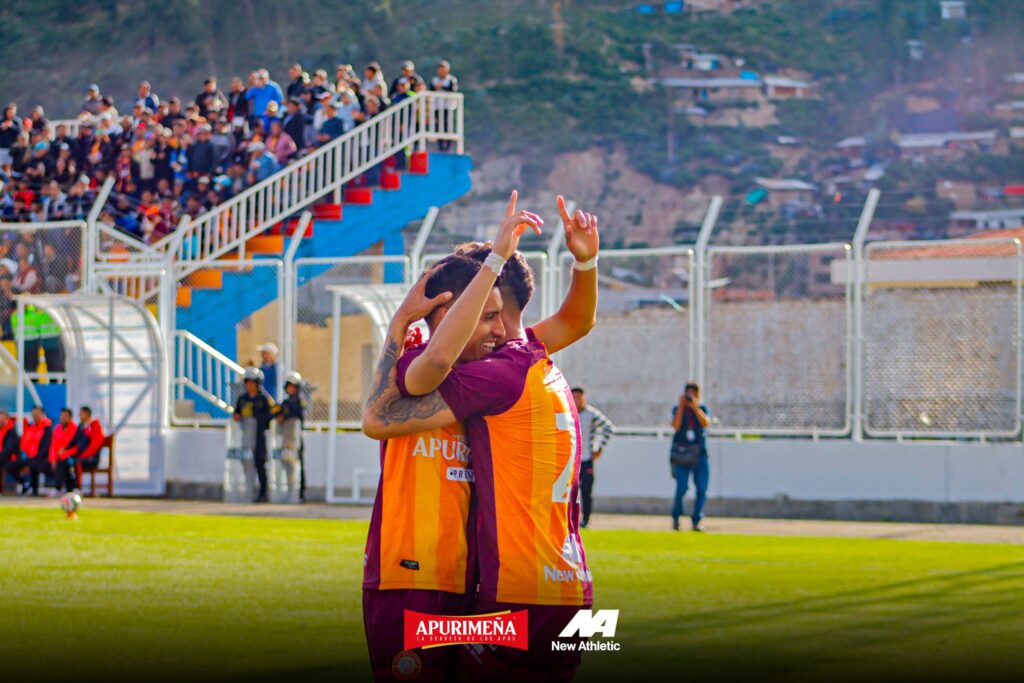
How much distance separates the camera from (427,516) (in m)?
5.16

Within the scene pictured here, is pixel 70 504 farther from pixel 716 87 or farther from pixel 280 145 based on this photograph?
pixel 716 87

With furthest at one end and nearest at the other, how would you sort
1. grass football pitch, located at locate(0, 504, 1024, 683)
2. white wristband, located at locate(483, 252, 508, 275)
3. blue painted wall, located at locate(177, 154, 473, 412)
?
blue painted wall, located at locate(177, 154, 473, 412)
grass football pitch, located at locate(0, 504, 1024, 683)
white wristband, located at locate(483, 252, 508, 275)

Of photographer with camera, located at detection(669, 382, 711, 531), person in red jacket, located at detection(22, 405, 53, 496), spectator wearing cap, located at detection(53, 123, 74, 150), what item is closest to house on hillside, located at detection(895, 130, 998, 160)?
spectator wearing cap, located at detection(53, 123, 74, 150)

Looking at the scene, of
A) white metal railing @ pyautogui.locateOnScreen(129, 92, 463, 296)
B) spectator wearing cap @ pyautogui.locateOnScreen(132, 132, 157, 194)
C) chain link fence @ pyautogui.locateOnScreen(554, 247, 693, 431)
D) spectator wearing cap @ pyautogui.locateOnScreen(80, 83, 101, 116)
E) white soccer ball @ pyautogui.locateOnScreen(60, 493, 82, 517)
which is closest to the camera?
white soccer ball @ pyautogui.locateOnScreen(60, 493, 82, 517)

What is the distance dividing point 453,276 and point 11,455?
19624 millimetres

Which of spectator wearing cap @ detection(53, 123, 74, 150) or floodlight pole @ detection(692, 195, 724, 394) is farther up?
spectator wearing cap @ detection(53, 123, 74, 150)

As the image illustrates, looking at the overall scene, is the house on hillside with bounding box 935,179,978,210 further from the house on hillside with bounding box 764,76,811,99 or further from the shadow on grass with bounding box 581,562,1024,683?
the shadow on grass with bounding box 581,562,1024,683

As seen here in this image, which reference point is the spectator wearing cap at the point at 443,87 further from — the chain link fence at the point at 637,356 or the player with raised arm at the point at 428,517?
the player with raised arm at the point at 428,517

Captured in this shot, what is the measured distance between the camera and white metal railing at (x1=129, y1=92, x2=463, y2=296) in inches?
1070

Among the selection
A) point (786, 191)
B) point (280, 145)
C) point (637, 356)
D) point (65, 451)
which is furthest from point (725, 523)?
point (786, 191)

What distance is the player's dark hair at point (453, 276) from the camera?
5227 millimetres

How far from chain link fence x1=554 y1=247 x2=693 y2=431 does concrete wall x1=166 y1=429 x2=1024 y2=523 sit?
0.64 metres

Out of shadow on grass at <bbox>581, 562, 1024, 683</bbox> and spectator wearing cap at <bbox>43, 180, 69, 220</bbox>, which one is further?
spectator wearing cap at <bbox>43, 180, 69, 220</bbox>

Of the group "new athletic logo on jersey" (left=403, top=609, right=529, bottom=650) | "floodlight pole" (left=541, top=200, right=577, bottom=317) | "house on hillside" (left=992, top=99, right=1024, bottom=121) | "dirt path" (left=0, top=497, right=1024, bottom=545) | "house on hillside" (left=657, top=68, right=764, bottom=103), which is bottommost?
"dirt path" (left=0, top=497, right=1024, bottom=545)
